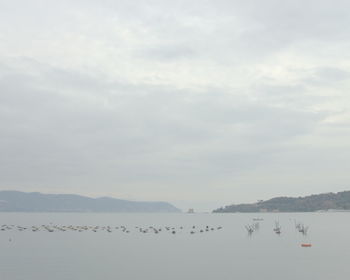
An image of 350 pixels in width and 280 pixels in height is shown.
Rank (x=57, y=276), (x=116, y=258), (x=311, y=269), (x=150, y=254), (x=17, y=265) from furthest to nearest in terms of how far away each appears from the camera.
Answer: (x=150, y=254)
(x=116, y=258)
(x=17, y=265)
(x=311, y=269)
(x=57, y=276)

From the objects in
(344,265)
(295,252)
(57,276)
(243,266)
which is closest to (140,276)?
(57,276)

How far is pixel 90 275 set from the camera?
1977 inches

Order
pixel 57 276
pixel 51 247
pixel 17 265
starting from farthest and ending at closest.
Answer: pixel 51 247 → pixel 17 265 → pixel 57 276

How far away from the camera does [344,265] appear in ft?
187

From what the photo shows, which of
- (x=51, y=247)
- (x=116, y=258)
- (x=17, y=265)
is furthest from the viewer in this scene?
(x=51, y=247)

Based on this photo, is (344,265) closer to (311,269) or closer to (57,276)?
(311,269)

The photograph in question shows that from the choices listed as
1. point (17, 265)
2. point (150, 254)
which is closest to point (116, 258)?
point (150, 254)

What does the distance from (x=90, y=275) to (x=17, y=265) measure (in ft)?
43.8

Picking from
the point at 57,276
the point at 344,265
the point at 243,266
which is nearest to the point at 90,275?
the point at 57,276

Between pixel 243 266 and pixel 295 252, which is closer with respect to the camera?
pixel 243 266

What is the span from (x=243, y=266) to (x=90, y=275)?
1833 centimetres

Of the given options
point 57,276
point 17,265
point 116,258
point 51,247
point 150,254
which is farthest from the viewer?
point 51,247

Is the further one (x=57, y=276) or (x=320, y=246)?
(x=320, y=246)

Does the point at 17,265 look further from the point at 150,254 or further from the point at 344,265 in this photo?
the point at 344,265
